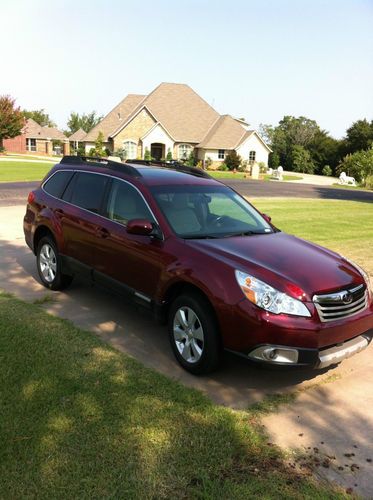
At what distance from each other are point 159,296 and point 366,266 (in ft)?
17.0

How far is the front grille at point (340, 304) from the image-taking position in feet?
12.8

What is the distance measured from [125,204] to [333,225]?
9718 mm

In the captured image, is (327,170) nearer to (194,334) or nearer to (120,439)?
(194,334)

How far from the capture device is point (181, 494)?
2795 millimetres

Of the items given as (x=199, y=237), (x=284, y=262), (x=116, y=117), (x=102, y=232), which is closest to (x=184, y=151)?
(x=116, y=117)

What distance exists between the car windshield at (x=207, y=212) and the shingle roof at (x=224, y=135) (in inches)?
1744

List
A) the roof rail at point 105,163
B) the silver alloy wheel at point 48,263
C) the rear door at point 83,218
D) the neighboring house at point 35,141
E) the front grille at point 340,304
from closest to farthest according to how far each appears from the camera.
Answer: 1. the front grille at point 340,304
2. the roof rail at point 105,163
3. the rear door at point 83,218
4. the silver alloy wheel at point 48,263
5. the neighboring house at point 35,141

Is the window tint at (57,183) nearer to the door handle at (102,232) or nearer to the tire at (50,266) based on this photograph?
the tire at (50,266)

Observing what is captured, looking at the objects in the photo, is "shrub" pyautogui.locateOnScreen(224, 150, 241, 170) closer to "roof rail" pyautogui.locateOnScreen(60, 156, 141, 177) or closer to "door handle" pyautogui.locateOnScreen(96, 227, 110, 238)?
"roof rail" pyautogui.locateOnScreen(60, 156, 141, 177)

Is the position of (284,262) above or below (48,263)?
above

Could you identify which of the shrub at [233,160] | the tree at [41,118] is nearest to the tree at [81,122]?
Answer: the tree at [41,118]

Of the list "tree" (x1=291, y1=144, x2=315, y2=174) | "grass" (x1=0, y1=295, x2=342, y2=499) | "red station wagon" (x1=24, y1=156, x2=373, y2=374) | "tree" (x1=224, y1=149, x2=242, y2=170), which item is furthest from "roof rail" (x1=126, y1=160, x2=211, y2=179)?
"tree" (x1=291, y1=144, x2=315, y2=174)

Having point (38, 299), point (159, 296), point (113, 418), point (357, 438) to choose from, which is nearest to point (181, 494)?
point (113, 418)

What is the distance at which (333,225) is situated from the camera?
13734 millimetres
